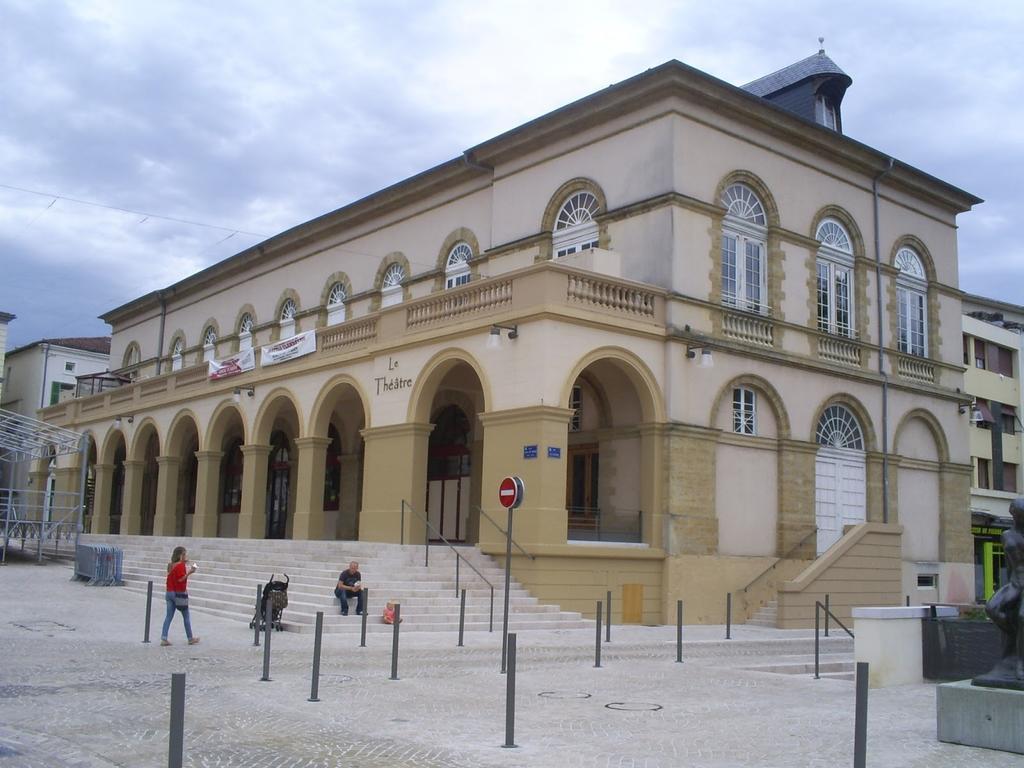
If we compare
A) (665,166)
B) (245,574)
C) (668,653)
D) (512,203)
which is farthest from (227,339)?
(668,653)

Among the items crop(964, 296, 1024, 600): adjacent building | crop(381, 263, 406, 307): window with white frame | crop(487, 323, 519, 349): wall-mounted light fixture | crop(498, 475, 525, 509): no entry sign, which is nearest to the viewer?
crop(498, 475, 525, 509): no entry sign

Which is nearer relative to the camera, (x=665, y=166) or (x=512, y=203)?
(x=665, y=166)

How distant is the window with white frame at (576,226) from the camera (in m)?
25.0

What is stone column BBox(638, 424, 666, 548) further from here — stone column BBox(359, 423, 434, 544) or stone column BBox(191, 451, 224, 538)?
stone column BBox(191, 451, 224, 538)

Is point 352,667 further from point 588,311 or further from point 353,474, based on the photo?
point 353,474

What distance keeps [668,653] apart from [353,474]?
16981 mm

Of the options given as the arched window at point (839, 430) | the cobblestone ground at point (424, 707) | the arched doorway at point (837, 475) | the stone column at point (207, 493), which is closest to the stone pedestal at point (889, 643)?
the cobblestone ground at point (424, 707)

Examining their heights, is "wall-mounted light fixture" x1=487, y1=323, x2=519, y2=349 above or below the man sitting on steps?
above

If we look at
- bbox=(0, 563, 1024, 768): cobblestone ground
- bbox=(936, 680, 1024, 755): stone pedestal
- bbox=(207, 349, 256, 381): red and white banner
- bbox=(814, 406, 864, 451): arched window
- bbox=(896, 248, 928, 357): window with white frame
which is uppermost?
bbox=(896, 248, 928, 357): window with white frame

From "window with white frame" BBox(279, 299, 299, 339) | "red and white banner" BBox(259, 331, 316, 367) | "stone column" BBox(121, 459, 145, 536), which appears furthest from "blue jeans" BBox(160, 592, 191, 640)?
"stone column" BBox(121, 459, 145, 536)

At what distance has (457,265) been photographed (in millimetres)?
29219

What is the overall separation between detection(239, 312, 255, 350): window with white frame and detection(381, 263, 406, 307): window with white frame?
27.5ft

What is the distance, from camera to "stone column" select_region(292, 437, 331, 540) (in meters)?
27.7

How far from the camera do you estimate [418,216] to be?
31.0 metres
